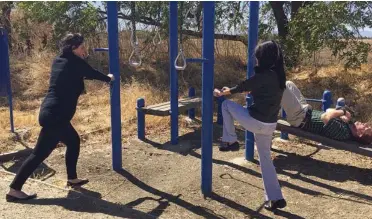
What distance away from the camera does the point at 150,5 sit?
11.3 metres

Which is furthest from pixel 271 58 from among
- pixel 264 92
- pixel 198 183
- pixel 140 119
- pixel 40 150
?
pixel 140 119

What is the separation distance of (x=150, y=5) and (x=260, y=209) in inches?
325

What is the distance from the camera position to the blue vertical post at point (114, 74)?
470cm

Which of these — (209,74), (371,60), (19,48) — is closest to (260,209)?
(209,74)

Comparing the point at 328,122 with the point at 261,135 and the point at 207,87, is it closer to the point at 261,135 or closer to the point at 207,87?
the point at 261,135

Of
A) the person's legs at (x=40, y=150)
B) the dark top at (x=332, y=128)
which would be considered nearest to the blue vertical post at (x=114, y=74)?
the person's legs at (x=40, y=150)

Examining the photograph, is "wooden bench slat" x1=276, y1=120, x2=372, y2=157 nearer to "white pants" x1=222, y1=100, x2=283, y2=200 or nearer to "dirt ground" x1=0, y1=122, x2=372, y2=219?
"dirt ground" x1=0, y1=122, x2=372, y2=219

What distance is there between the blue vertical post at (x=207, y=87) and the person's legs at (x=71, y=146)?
130 cm

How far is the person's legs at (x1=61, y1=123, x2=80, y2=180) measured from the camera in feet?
14.3

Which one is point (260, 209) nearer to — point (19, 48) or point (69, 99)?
point (69, 99)

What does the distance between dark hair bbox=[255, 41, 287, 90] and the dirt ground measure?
1256 mm

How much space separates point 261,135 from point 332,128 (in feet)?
4.57

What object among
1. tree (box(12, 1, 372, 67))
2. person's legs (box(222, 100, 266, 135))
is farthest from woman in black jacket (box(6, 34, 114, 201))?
tree (box(12, 1, 372, 67))

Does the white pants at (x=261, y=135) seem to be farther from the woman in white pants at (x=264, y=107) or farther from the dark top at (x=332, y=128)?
the dark top at (x=332, y=128)
